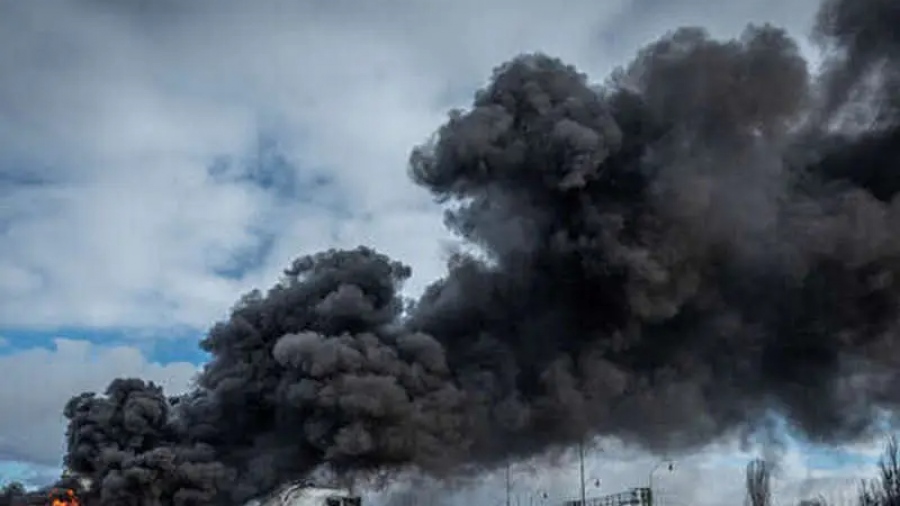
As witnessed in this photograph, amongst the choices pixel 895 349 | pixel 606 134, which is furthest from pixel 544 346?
pixel 895 349

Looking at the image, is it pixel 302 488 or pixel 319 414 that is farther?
pixel 302 488

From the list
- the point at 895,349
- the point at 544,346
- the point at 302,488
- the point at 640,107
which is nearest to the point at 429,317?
the point at 544,346

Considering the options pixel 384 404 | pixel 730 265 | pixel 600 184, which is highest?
pixel 600 184

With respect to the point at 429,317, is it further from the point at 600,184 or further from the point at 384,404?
the point at 600,184

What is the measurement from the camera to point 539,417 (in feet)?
206

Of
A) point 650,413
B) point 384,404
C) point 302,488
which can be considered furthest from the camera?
point 650,413

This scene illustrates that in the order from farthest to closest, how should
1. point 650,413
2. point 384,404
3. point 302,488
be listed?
point 650,413 < point 302,488 < point 384,404

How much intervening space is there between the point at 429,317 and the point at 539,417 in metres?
9.20

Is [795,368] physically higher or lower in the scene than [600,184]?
lower

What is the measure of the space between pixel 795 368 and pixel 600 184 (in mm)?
18057

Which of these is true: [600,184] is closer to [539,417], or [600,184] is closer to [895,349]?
[539,417]

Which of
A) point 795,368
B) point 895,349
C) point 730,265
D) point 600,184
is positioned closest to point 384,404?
point 600,184

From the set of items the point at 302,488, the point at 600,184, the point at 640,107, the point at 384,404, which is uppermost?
the point at 640,107

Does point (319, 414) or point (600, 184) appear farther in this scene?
point (600, 184)
